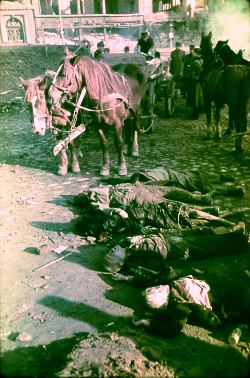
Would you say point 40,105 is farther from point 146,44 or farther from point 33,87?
point 146,44

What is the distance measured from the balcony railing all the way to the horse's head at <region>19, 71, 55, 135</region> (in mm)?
38179

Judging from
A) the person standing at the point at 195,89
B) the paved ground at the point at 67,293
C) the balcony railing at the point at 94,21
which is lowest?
the paved ground at the point at 67,293

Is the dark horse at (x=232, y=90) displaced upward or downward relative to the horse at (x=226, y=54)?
downward

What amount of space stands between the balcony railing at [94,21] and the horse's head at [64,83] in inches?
1516

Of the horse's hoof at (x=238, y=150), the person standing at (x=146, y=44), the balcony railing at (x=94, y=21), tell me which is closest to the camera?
the horse's hoof at (x=238, y=150)

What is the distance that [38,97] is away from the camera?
7.33 m

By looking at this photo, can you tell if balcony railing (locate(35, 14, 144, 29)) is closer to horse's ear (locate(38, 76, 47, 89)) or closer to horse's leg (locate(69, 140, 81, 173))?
horse's leg (locate(69, 140, 81, 173))

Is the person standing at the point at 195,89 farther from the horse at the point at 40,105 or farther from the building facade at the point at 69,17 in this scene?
the building facade at the point at 69,17

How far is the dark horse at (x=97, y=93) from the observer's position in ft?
22.6

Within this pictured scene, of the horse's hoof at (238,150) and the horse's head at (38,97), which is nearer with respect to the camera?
the horse's head at (38,97)

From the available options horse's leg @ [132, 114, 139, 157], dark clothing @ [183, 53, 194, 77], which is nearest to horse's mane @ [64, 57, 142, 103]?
horse's leg @ [132, 114, 139, 157]

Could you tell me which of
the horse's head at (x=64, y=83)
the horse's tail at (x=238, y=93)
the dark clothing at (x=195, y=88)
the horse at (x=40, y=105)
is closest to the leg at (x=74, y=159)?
the horse at (x=40, y=105)

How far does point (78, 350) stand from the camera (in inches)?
124

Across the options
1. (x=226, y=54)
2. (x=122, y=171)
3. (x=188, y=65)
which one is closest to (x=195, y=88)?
(x=188, y=65)
